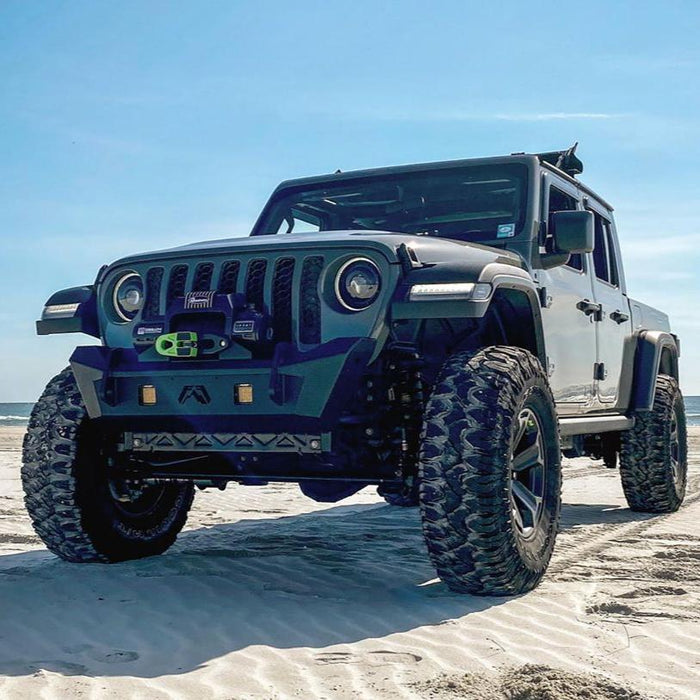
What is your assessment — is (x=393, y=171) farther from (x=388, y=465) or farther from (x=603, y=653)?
(x=603, y=653)

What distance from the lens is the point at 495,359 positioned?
438 cm

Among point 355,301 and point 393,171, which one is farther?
point 393,171

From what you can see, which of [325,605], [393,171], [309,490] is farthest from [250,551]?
[393,171]

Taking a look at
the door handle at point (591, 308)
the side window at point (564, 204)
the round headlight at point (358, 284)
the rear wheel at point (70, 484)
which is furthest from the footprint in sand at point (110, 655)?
the door handle at point (591, 308)

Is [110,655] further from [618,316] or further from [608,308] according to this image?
[618,316]

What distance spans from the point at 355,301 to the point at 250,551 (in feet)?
6.69

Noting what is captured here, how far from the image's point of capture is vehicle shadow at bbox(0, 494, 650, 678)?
11.3 ft

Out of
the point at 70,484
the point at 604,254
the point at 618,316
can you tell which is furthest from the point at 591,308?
the point at 70,484

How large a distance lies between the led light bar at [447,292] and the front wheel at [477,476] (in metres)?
0.35

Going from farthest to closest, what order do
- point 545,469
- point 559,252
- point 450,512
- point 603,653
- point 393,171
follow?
1. point 393,171
2. point 559,252
3. point 545,469
4. point 450,512
5. point 603,653

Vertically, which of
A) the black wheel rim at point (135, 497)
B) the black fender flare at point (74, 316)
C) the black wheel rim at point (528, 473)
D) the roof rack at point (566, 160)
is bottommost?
the black wheel rim at point (135, 497)

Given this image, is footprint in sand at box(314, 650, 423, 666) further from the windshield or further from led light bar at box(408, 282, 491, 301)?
the windshield

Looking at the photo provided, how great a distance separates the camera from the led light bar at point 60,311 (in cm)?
485

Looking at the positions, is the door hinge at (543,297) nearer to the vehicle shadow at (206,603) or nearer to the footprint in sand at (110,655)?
the vehicle shadow at (206,603)
